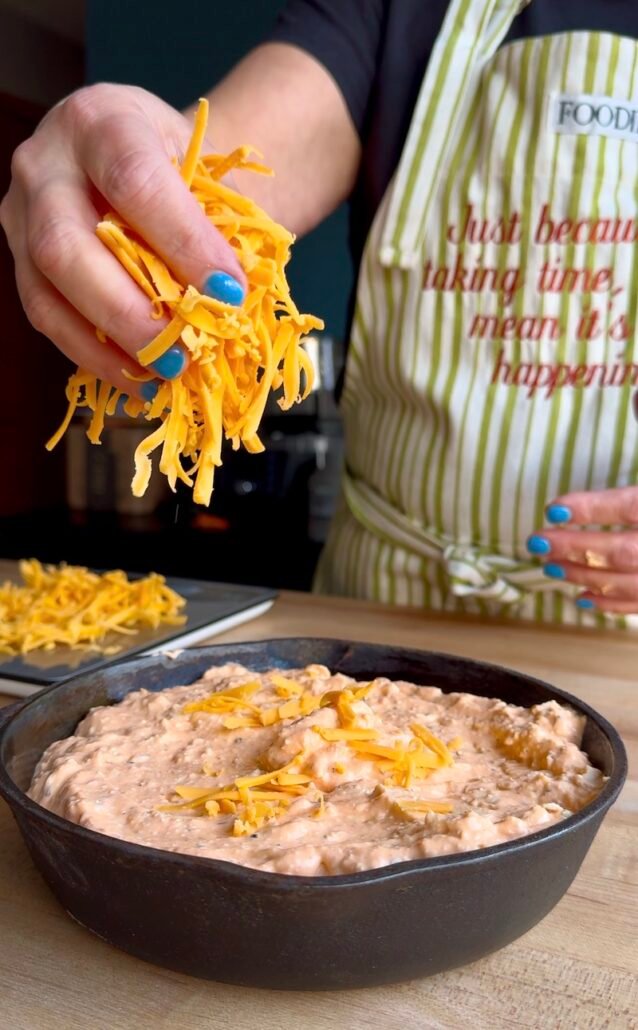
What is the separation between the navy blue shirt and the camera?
51.1 inches

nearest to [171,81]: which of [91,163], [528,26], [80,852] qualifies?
[528,26]

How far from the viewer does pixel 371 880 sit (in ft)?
1.54

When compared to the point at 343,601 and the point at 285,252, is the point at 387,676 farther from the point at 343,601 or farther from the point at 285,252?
the point at 343,601

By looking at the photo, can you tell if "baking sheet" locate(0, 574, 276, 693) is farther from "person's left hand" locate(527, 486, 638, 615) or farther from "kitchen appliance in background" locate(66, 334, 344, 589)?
"kitchen appliance in background" locate(66, 334, 344, 589)

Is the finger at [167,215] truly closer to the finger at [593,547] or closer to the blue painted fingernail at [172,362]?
the blue painted fingernail at [172,362]

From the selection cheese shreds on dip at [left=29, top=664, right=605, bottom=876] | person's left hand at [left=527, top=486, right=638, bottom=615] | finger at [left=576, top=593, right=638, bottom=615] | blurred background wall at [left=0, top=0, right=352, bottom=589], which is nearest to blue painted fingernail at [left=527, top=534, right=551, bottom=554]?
person's left hand at [left=527, top=486, right=638, bottom=615]

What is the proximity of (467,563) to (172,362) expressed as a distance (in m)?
0.71

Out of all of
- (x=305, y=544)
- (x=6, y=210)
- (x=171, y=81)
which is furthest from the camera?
(x=171, y=81)

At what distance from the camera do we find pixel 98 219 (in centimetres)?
79

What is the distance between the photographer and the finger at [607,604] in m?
1.20

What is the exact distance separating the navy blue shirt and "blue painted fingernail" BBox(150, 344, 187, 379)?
0.77m

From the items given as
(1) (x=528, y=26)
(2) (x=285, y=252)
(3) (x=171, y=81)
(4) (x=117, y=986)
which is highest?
(3) (x=171, y=81)

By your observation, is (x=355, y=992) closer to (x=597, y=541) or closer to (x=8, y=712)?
(x=8, y=712)

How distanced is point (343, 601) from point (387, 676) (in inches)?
20.3
